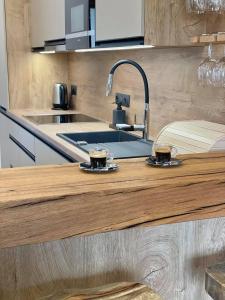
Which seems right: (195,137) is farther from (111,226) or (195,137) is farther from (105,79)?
(105,79)

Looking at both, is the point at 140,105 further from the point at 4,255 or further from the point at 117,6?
the point at 4,255

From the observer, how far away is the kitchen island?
93 centimetres

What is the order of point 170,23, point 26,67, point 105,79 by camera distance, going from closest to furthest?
point 170,23, point 105,79, point 26,67

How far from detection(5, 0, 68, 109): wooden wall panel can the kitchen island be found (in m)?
2.94

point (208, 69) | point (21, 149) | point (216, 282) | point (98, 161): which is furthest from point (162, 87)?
point (216, 282)

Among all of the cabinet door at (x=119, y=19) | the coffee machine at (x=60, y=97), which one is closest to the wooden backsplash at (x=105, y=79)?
the coffee machine at (x=60, y=97)

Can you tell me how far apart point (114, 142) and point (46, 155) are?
44 centimetres

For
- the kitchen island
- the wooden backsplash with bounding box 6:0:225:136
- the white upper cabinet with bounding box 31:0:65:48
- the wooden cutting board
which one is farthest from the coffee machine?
the kitchen island

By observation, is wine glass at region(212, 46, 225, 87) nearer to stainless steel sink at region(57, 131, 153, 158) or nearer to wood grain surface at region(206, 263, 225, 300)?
stainless steel sink at region(57, 131, 153, 158)

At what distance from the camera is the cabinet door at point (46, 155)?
2.49 metres

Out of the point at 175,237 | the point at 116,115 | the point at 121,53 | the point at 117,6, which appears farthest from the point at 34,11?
the point at 175,237

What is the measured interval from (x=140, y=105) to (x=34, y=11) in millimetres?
1561

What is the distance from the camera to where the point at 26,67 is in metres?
3.99

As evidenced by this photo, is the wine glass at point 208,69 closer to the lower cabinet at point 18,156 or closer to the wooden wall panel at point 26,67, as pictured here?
the lower cabinet at point 18,156
